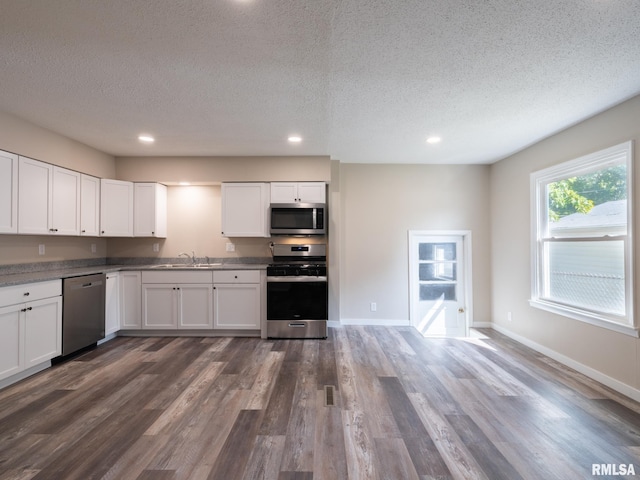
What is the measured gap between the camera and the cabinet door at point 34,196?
2.87 metres

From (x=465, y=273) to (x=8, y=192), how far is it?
5553 millimetres

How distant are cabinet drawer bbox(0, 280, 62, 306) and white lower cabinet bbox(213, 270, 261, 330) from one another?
158 cm

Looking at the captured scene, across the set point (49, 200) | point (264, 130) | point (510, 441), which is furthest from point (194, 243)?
point (510, 441)

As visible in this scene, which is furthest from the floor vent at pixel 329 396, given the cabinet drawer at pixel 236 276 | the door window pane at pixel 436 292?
the door window pane at pixel 436 292

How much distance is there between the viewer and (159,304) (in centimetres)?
392

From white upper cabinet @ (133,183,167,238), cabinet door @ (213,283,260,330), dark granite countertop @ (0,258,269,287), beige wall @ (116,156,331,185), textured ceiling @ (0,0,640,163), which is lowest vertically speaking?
cabinet door @ (213,283,260,330)

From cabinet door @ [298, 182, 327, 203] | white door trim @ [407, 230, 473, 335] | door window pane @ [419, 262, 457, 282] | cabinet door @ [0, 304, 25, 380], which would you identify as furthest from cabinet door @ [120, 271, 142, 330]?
door window pane @ [419, 262, 457, 282]

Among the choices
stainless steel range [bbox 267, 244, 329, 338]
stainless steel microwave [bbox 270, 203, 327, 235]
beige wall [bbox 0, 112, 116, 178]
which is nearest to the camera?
beige wall [bbox 0, 112, 116, 178]

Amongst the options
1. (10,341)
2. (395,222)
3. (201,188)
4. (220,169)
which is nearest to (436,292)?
(395,222)

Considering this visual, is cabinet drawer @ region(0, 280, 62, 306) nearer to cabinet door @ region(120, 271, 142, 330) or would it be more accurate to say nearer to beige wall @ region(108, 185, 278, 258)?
cabinet door @ region(120, 271, 142, 330)

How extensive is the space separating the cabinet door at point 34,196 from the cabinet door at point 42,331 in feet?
2.52

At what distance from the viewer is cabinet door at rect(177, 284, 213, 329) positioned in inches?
154

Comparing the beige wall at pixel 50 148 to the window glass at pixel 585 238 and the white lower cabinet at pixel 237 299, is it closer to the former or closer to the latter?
the white lower cabinet at pixel 237 299

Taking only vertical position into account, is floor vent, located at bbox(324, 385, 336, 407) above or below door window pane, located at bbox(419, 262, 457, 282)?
below
